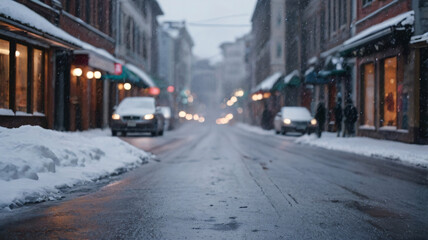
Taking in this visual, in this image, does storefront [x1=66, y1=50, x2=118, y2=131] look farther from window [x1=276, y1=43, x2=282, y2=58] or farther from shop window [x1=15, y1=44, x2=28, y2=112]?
window [x1=276, y1=43, x2=282, y2=58]

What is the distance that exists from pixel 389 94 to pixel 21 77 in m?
13.7

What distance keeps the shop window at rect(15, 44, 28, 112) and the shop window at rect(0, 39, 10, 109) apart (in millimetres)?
624

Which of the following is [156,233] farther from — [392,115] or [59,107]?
[59,107]

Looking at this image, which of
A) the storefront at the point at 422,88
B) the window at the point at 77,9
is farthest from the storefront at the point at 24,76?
the storefront at the point at 422,88

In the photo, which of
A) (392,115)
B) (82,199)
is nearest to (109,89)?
(392,115)

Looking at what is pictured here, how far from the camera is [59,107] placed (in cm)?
2127

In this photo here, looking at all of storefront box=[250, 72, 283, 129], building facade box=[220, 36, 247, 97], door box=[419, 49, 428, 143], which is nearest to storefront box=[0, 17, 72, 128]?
door box=[419, 49, 428, 143]

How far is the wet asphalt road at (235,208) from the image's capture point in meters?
4.47

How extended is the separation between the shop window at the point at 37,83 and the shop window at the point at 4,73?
2.17 m

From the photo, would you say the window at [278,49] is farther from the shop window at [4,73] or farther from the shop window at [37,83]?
the shop window at [4,73]

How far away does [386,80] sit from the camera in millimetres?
20156

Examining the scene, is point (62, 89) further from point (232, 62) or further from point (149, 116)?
point (232, 62)

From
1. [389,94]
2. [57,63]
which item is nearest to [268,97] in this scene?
[389,94]

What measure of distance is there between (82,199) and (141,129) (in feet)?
53.1
